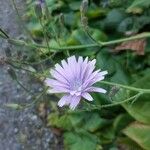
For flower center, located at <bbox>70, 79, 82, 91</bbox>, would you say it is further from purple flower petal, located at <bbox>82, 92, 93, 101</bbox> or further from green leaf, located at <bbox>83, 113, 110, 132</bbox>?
Result: green leaf, located at <bbox>83, 113, 110, 132</bbox>

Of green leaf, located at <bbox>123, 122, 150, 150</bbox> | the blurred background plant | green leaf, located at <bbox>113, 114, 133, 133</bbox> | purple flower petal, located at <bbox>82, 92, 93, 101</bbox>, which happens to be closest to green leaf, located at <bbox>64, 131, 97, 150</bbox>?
the blurred background plant

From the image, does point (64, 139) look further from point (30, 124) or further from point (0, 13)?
point (0, 13)

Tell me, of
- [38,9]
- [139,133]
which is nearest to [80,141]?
[139,133]

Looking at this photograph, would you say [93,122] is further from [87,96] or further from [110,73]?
[87,96]

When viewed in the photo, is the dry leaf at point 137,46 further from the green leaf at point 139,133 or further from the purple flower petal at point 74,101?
the purple flower petal at point 74,101

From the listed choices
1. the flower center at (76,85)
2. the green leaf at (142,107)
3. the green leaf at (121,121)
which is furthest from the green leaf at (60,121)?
the flower center at (76,85)

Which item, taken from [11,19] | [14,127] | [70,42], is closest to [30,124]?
[14,127]
